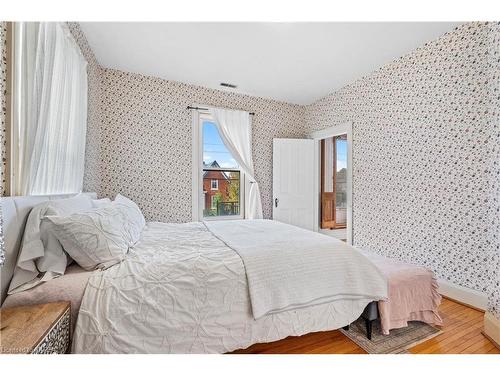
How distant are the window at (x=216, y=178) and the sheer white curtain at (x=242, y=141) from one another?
0.15 metres

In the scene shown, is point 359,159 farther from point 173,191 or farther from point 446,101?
point 173,191

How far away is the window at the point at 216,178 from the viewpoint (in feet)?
12.1

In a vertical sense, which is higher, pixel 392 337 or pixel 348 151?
pixel 348 151

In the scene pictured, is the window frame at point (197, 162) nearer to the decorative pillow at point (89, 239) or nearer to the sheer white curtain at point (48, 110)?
the sheer white curtain at point (48, 110)

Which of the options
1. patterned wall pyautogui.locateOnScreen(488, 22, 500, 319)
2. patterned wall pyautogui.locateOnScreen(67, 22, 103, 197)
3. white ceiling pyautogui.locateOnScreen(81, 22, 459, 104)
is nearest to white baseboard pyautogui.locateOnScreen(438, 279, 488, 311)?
patterned wall pyautogui.locateOnScreen(488, 22, 500, 319)

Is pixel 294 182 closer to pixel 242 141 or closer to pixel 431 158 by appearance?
pixel 242 141

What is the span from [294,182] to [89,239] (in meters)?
3.32

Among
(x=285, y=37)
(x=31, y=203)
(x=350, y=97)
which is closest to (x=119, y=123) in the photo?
(x=31, y=203)

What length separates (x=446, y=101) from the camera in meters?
2.32

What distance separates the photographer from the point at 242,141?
3.77 meters

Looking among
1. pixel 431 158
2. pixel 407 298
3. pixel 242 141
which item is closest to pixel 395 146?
pixel 431 158

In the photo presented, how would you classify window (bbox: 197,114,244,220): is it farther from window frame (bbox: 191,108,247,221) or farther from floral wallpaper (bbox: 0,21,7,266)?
floral wallpaper (bbox: 0,21,7,266)

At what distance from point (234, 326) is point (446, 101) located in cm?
284

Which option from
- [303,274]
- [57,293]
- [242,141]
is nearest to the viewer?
[57,293]
